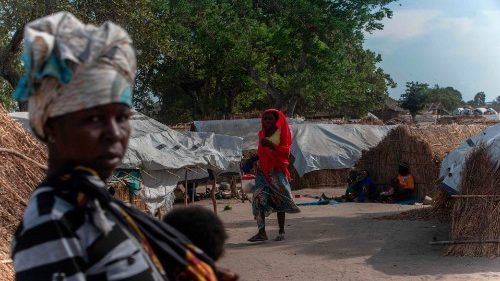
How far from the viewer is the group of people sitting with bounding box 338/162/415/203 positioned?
16.1 meters

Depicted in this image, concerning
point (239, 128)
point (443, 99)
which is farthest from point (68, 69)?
point (443, 99)

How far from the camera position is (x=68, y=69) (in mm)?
1444

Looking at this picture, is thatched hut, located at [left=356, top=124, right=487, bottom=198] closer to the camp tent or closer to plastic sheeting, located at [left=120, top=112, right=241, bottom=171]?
the camp tent

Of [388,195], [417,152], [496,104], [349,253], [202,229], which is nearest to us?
[202,229]

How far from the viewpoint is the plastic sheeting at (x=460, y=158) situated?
9257 mm

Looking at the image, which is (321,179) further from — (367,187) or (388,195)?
(388,195)

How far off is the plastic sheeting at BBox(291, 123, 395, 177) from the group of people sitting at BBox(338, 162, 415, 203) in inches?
124

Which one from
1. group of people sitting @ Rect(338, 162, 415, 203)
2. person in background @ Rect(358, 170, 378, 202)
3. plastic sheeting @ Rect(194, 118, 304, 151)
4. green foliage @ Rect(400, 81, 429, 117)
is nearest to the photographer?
group of people sitting @ Rect(338, 162, 415, 203)

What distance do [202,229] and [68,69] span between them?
0.62 meters

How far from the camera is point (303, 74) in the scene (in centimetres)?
2255

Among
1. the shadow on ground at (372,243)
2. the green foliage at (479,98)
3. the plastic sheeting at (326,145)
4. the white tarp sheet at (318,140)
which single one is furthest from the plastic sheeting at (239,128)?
the green foliage at (479,98)

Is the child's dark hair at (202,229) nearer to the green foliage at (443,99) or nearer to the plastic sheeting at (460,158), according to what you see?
the plastic sheeting at (460,158)

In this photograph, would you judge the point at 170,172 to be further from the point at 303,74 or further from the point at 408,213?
the point at 303,74

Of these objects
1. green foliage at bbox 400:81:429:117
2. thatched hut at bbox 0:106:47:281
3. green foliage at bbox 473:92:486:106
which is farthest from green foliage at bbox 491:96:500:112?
thatched hut at bbox 0:106:47:281
